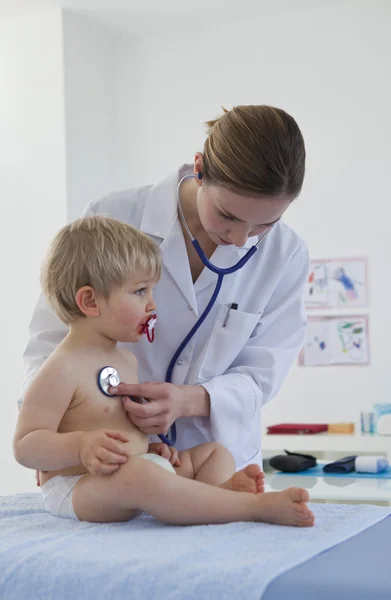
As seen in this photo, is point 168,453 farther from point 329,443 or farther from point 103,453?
point 329,443

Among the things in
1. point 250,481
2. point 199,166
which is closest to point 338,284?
point 199,166

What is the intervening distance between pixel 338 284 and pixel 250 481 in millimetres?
3015

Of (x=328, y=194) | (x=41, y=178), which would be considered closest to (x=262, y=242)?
(x=328, y=194)

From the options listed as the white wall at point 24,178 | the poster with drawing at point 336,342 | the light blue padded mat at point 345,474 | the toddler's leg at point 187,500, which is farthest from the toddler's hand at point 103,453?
the white wall at point 24,178

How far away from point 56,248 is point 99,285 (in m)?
0.13

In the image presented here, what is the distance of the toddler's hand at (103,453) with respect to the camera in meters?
1.28

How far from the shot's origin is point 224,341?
5.88 feet

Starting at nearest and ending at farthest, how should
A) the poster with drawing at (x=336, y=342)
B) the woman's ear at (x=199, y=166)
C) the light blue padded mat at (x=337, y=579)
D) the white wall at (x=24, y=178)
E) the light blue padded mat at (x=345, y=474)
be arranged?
the light blue padded mat at (x=337, y=579)
the woman's ear at (x=199, y=166)
the light blue padded mat at (x=345, y=474)
the poster with drawing at (x=336, y=342)
the white wall at (x=24, y=178)

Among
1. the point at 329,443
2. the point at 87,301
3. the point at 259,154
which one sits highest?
the point at 259,154

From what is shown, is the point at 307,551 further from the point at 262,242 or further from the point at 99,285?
the point at 262,242

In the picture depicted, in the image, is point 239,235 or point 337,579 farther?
point 239,235

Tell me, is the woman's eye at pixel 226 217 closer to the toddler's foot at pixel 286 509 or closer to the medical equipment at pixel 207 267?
the medical equipment at pixel 207 267

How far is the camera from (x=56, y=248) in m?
1.56

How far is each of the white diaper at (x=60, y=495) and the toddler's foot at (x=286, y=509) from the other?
33 centimetres
